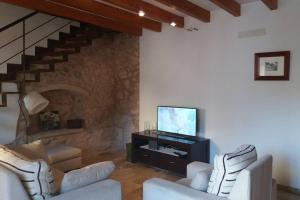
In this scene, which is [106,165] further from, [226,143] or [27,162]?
[226,143]

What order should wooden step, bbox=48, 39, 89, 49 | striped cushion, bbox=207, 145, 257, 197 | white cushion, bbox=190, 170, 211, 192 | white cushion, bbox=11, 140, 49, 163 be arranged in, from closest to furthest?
striped cushion, bbox=207, 145, 257, 197 → white cushion, bbox=190, 170, 211, 192 → white cushion, bbox=11, 140, 49, 163 → wooden step, bbox=48, 39, 89, 49

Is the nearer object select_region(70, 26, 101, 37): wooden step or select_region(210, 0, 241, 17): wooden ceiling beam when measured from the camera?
select_region(210, 0, 241, 17): wooden ceiling beam

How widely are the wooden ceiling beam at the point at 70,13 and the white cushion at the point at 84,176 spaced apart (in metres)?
2.52

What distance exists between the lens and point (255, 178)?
2.14 metres

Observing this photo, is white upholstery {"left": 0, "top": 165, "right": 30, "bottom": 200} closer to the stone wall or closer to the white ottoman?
the white ottoman

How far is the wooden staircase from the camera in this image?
441 centimetres

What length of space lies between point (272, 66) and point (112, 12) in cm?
254

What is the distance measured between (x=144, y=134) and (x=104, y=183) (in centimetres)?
268

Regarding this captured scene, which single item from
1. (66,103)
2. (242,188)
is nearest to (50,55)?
(66,103)

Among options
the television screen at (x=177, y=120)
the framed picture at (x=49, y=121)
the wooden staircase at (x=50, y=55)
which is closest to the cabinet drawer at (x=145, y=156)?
the television screen at (x=177, y=120)

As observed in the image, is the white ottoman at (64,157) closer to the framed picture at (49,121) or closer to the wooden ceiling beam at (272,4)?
the framed picture at (49,121)

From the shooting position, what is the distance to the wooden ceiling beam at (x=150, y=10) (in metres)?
3.67

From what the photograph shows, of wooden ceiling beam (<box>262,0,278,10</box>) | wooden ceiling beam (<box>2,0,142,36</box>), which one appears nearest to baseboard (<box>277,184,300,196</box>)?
wooden ceiling beam (<box>262,0,278,10</box>)

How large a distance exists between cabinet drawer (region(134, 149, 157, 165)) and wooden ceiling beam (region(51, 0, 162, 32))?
227 cm
